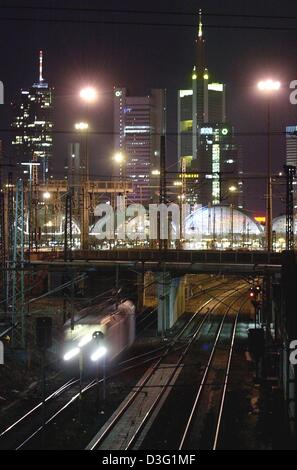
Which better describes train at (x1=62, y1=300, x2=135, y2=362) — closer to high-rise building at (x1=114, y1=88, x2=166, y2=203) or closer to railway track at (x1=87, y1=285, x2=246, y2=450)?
railway track at (x1=87, y1=285, x2=246, y2=450)

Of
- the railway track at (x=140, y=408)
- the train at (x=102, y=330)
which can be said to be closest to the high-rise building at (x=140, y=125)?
the train at (x=102, y=330)

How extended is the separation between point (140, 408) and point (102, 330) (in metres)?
4.50

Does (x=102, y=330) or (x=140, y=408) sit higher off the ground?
(x=102, y=330)

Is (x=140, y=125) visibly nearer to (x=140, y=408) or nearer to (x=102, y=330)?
(x=102, y=330)

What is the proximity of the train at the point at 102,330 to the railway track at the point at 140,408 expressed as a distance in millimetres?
1656

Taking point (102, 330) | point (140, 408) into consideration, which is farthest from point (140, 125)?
point (140, 408)

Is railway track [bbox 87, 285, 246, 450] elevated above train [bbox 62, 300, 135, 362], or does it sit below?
below

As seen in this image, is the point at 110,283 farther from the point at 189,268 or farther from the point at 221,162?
the point at 221,162

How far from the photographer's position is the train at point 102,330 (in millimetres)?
18922

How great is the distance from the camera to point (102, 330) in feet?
65.4

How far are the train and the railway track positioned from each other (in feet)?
5.43

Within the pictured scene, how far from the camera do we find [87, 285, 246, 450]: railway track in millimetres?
13039

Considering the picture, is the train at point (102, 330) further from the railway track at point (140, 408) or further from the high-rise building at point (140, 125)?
the high-rise building at point (140, 125)

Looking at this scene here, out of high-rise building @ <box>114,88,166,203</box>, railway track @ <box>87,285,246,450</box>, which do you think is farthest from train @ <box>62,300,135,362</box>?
high-rise building @ <box>114,88,166,203</box>
